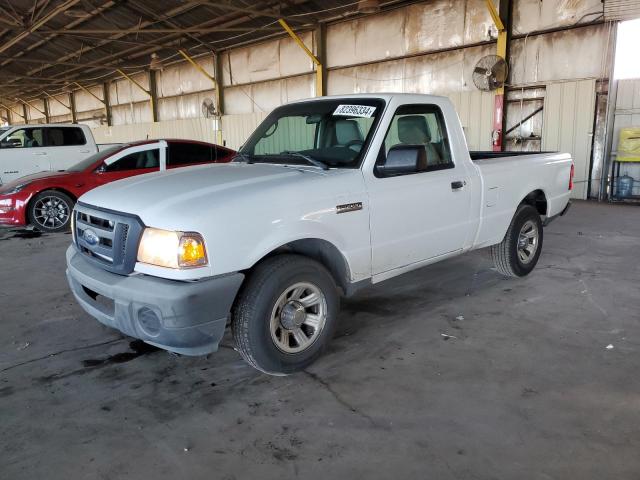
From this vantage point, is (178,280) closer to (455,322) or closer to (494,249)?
(455,322)

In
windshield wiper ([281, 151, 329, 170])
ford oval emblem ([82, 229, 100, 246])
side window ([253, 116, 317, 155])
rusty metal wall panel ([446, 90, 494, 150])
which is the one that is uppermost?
rusty metal wall panel ([446, 90, 494, 150])

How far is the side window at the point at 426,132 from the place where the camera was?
3.82 m

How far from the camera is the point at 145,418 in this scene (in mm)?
2725

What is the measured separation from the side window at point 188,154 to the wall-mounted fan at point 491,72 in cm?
634

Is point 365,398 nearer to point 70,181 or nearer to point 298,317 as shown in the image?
point 298,317

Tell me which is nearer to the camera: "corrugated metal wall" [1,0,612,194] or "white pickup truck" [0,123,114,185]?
"corrugated metal wall" [1,0,612,194]

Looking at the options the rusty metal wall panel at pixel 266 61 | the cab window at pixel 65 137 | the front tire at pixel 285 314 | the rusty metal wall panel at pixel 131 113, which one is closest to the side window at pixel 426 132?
the front tire at pixel 285 314

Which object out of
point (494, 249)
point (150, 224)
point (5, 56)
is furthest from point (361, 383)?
point (5, 56)

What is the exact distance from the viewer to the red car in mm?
7945

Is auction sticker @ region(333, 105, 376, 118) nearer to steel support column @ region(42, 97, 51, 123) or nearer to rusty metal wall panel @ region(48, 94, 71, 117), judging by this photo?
rusty metal wall panel @ region(48, 94, 71, 117)

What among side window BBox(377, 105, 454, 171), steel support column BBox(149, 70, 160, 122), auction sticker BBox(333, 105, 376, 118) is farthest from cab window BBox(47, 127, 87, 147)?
steel support column BBox(149, 70, 160, 122)

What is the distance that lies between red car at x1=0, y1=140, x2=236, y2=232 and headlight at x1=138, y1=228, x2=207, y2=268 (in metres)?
5.91

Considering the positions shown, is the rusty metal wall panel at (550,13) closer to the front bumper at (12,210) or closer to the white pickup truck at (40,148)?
the white pickup truck at (40,148)

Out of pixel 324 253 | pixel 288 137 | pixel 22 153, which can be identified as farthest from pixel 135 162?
pixel 324 253
